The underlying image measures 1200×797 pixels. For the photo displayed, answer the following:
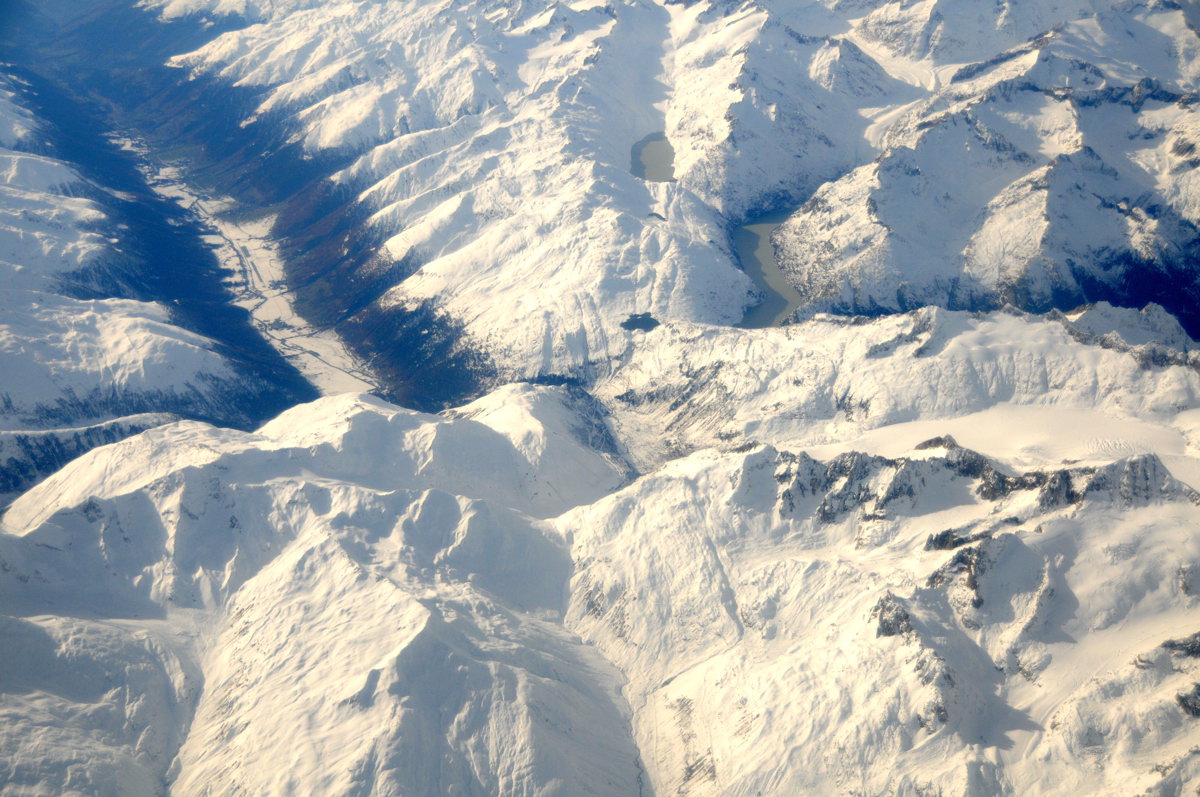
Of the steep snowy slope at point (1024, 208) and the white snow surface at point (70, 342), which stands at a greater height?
the white snow surface at point (70, 342)

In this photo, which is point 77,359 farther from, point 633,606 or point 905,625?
point 905,625

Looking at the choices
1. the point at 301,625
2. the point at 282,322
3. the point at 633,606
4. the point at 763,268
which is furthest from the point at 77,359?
the point at 763,268

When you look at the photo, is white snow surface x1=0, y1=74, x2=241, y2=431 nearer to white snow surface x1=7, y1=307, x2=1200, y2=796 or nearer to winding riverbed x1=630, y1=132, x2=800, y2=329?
white snow surface x1=7, y1=307, x2=1200, y2=796

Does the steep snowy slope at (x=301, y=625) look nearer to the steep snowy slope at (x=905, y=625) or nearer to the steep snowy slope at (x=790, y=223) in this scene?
the steep snowy slope at (x=905, y=625)

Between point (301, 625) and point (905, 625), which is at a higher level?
point (301, 625)

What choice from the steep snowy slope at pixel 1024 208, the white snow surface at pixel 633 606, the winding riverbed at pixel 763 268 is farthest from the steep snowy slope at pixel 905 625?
the steep snowy slope at pixel 1024 208

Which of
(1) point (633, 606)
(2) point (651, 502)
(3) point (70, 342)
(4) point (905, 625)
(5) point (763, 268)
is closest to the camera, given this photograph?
(4) point (905, 625)

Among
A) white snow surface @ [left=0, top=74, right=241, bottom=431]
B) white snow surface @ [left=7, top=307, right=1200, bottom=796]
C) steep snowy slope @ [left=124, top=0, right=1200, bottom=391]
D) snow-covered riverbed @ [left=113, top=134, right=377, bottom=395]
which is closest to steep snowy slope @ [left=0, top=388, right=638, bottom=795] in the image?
white snow surface @ [left=7, top=307, right=1200, bottom=796]

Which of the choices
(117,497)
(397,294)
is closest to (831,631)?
(117,497)

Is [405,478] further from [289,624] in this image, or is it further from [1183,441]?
[1183,441]
